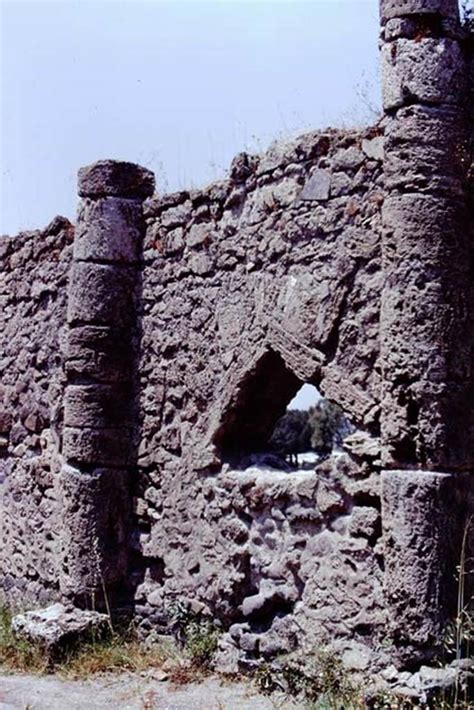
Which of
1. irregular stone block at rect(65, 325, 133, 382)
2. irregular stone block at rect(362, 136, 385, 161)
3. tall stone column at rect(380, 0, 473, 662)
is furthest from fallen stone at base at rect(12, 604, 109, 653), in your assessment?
irregular stone block at rect(362, 136, 385, 161)

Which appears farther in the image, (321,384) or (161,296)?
(161,296)

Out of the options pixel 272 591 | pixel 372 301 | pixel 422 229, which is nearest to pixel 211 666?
pixel 272 591

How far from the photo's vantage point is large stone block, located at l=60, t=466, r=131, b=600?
7.10 metres

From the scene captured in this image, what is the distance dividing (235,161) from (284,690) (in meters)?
3.19

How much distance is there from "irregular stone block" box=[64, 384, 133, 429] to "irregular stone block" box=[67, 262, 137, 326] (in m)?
0.48

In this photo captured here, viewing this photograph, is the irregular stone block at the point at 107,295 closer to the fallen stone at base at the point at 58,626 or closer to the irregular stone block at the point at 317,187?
the irregular stone block at the point at 317,187

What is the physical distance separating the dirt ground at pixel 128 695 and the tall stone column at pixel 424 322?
104 cm

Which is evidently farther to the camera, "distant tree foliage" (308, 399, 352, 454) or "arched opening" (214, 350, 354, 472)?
"distant tree foliage" (308, 399, 352, 454)

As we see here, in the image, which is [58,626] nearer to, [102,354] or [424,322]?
[102,354]

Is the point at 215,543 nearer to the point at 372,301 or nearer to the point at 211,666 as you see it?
the point at 211,666

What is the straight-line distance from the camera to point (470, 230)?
512 cm

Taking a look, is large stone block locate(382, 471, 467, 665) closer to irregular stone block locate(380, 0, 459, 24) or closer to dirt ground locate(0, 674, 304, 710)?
dirt ground locate(0, 674, 304, 710)

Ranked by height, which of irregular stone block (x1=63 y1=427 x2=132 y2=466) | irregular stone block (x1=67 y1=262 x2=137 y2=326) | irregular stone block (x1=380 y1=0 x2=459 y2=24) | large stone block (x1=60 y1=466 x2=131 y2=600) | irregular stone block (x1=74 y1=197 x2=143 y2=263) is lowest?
large stone block (x1=60 y1=466 x2=131 y2=600)

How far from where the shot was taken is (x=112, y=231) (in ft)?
24.0
